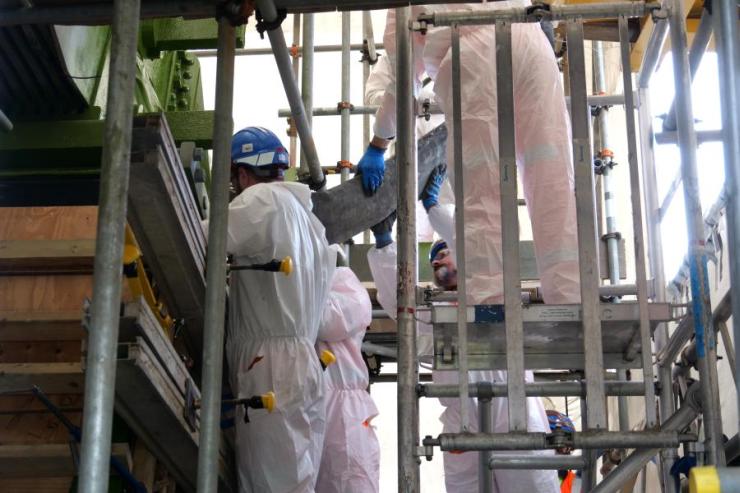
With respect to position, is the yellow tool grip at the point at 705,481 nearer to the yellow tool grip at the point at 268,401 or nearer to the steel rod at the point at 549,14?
the steel rod at the point at 549,14

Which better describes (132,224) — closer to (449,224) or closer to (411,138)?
(411,138)

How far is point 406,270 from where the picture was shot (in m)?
3.73

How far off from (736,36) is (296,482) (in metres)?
2.56

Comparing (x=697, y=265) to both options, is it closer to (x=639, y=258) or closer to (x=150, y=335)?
(x=639, y=258)

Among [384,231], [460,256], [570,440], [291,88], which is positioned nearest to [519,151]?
[291,88]

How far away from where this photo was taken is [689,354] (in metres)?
4.19

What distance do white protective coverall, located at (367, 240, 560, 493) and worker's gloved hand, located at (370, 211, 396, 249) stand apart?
0.03 metres

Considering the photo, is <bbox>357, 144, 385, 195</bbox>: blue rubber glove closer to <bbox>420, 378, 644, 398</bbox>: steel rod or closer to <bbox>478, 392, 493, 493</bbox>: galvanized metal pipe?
<bbox>478, 392, 493, 493</bbox>: galvanized metal pipe

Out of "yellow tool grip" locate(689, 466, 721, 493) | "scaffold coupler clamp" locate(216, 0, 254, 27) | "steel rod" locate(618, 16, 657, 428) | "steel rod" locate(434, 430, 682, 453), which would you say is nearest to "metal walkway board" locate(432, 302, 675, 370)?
"steel rod" locate(618, 16, 657, 428)

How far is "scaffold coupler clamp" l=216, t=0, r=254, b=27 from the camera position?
3471mm

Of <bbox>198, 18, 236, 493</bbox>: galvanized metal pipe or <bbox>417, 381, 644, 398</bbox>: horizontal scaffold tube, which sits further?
<bbox>417, 381, 644, 398</bbox>: horizontal scaffold tube

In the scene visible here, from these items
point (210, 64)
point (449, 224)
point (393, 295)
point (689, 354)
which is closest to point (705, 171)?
point (449, 224)

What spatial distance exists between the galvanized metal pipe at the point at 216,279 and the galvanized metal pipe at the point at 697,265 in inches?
60.1

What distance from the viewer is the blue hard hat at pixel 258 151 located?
5.44m
